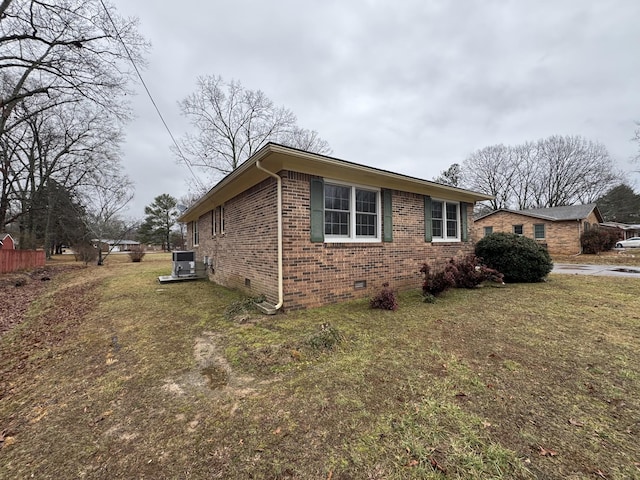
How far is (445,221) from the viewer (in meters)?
9.08

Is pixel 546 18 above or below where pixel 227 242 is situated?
above

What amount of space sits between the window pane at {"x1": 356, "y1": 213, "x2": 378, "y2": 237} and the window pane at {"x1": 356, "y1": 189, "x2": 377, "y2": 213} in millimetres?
155

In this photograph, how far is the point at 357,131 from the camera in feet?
66.7

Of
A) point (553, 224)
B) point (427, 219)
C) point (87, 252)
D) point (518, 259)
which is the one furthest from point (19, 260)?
point (553, 224)

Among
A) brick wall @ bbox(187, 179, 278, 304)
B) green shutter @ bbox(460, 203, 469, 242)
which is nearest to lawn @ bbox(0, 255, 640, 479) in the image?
brick wall @ bbox(187, 179, 278, 304)

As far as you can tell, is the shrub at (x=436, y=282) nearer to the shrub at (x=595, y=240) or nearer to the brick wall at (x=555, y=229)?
the brick wall at (x=555, y=229)

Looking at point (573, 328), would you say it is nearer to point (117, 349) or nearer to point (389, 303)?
point (389, 303)

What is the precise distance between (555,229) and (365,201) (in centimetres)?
2171

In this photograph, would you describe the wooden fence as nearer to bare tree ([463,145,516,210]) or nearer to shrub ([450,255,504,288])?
shrub ([450,255,504,288])

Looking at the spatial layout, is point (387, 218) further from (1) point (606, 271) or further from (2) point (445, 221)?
(1) point (606, 271)

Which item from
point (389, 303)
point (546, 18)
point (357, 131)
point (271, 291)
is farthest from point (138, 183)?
point (546, 18)

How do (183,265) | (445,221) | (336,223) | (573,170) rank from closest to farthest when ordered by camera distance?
(336,223) < (445,221) < (183,265) < (573,170)

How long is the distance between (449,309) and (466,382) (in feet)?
9.81

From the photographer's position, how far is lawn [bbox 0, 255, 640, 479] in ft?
5.87
